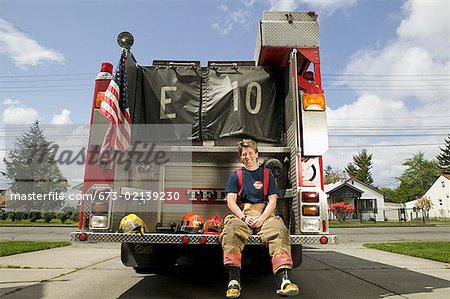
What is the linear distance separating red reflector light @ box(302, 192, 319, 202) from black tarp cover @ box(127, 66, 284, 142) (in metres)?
1.44

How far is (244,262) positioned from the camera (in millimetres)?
5234

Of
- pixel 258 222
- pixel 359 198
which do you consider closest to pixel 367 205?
pixel 359 198

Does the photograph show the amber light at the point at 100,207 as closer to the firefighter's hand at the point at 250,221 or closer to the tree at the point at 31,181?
the firefighter's hand at the point at 250,221

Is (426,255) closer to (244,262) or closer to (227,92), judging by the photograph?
(244,262)

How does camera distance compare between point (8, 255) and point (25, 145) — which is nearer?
point (8, 255)

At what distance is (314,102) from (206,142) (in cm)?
182

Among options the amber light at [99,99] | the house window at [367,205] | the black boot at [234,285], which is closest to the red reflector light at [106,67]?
the amber light at [99,99]

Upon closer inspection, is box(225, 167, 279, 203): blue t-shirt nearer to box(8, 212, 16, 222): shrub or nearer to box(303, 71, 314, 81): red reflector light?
box(303, 71, 314, 81): red reflector light

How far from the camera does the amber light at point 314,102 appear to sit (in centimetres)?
433

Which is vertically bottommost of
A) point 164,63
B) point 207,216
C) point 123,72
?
point 207,216

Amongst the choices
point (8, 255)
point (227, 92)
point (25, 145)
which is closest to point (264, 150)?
point (227, 92)

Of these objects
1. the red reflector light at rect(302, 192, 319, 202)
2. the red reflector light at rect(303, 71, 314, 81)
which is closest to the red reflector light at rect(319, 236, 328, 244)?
the red reflector light at rect(302, 192, 319, 202)

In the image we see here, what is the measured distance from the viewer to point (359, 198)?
46.9 metres

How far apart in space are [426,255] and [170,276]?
6.05m
